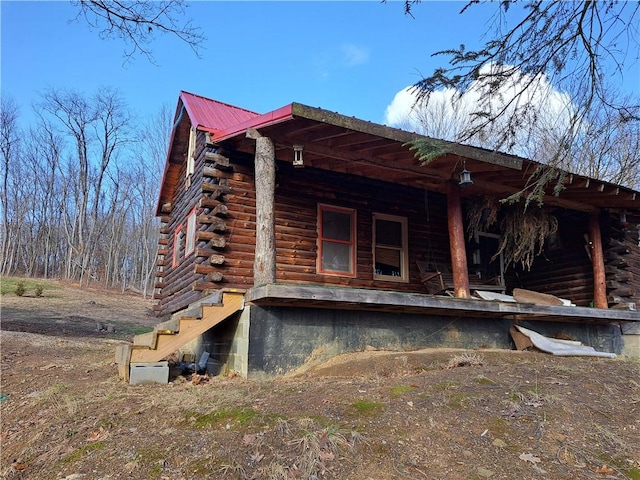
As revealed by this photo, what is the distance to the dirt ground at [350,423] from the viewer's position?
4039 millimetres

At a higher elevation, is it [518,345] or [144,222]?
[144,222]

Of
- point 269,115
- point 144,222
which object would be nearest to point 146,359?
point 269,115

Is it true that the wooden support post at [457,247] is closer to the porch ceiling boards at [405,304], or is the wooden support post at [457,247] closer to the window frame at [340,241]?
the porch ceiling boards at [405,304]

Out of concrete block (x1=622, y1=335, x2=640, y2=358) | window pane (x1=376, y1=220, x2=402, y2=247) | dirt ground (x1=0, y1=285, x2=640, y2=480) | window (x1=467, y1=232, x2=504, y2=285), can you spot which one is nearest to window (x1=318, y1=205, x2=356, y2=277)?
window pane (x1=376, y1=220, x2=402, y2=247)

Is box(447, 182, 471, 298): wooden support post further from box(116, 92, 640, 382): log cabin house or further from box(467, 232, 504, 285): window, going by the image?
box(467, 232, 504, 285): window

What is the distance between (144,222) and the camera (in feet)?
119

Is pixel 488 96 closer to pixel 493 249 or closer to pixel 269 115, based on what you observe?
pixel 269 115

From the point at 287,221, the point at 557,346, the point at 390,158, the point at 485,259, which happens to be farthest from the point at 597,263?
the point at 287,221

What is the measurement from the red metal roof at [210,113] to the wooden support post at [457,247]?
4.62 metres

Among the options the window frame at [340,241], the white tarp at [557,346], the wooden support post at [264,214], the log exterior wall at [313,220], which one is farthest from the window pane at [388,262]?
the wooden support post at [264,214]

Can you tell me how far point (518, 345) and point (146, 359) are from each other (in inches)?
259

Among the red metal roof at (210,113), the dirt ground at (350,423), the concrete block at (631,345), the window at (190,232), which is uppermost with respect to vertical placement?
the red metal roof at (210,113)

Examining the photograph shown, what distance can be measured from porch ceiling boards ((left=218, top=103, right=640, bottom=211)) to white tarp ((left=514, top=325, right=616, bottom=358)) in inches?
113

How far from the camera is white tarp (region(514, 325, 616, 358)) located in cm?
855
